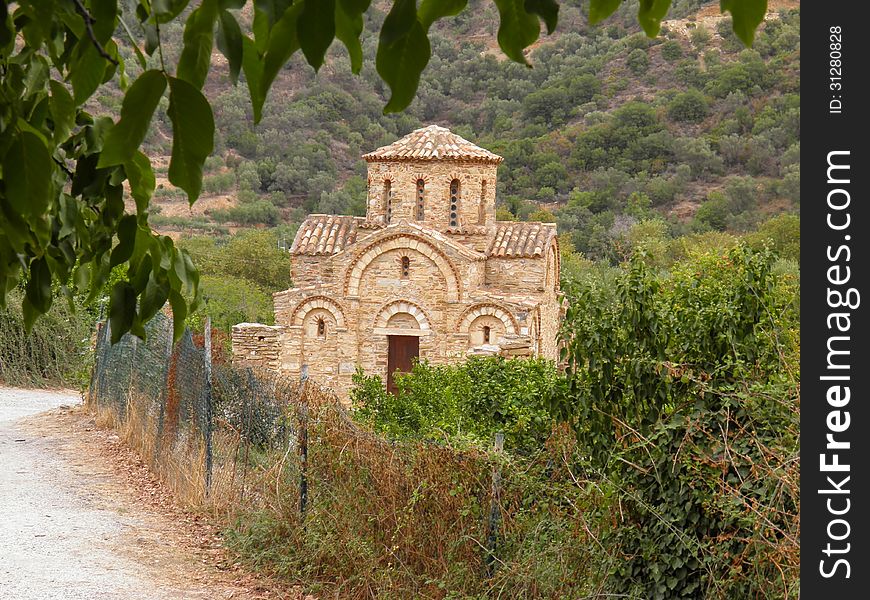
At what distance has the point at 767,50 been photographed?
5097 cm

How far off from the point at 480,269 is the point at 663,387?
1596 centimetres

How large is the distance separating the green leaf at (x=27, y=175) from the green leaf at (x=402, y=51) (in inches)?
19.3

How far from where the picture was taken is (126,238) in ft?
6.48

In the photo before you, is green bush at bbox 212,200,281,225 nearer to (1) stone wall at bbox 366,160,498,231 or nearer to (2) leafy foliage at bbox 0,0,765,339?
(1) stone wall at bbox 366,160,498,231

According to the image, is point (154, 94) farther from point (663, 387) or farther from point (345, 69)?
point (345, 69)

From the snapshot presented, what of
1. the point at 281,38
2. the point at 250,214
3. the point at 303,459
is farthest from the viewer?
the point at 250,214

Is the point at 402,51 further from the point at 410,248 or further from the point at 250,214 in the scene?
the point at 250,214

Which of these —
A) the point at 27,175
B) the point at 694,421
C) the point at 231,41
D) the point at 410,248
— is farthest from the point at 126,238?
the point at 410,248

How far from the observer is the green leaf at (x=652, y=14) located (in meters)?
1.66

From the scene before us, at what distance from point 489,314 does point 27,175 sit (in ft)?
62.6
